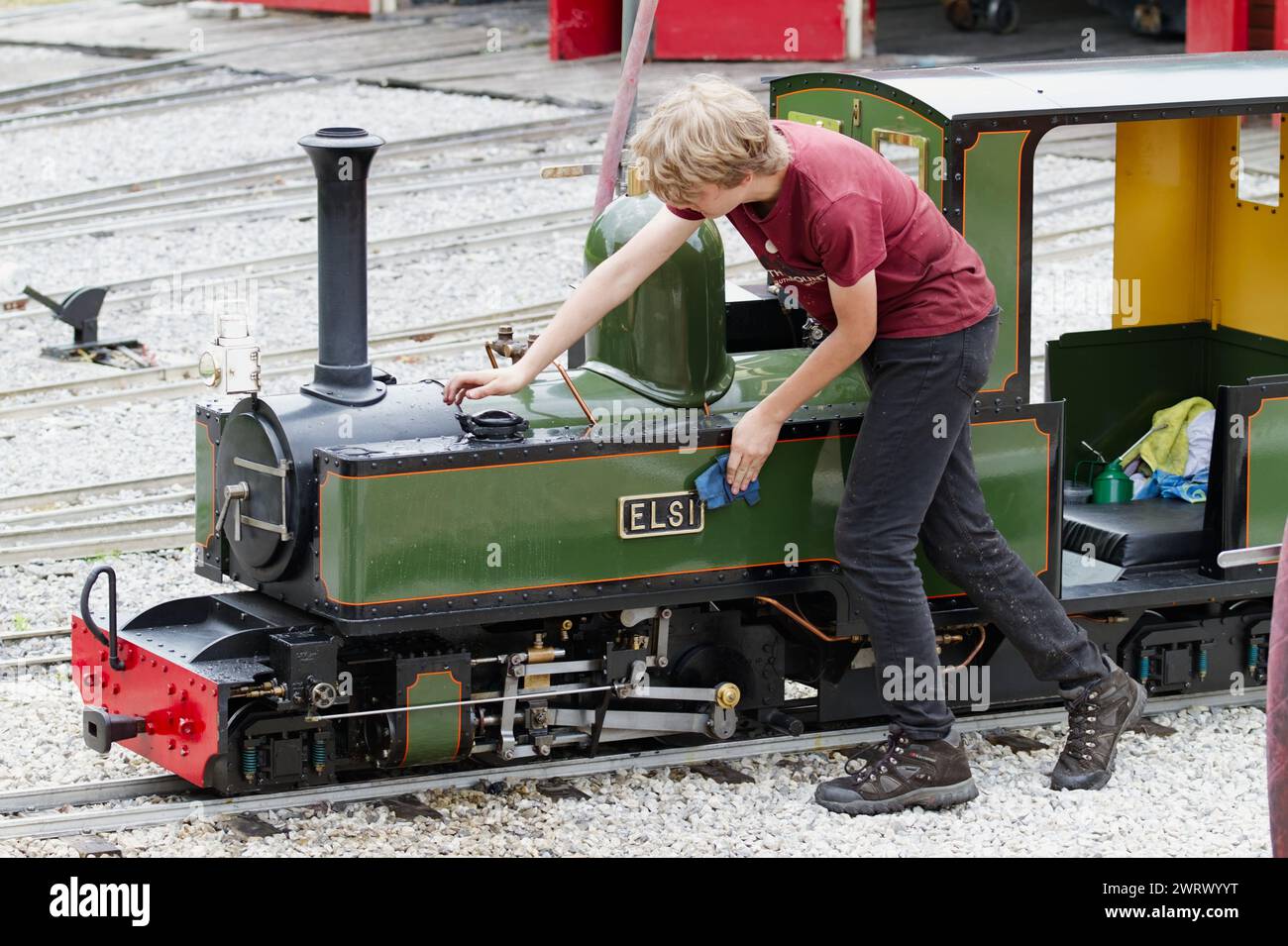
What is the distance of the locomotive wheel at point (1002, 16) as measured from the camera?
26.6 metres

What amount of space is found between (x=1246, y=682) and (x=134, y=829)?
12.1 feet

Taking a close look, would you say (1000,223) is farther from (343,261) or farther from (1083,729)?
(343,261)

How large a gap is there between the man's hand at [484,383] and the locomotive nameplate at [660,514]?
459 mm

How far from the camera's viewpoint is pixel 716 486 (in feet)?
19.1

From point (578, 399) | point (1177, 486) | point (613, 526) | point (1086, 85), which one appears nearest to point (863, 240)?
point (578, 399)

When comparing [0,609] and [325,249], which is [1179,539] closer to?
[325,249]

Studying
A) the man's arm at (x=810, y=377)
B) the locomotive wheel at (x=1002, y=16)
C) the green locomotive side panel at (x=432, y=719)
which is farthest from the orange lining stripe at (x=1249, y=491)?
the locomotive wheel at (x=1002, y=16)

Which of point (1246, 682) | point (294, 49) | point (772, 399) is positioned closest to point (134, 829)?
point (772, 399)

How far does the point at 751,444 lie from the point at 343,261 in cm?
124

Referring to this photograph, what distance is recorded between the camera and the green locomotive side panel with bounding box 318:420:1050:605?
5508mm

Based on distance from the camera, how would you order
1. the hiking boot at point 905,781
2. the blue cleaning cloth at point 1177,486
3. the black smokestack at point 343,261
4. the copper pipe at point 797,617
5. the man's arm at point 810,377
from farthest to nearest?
the blue cleaning cloth at point 1177,486
the copper pipe at point 797,617
the hiking boot at point 905,781
the black smokestack at point 343,261
the man's arm at point 810,377

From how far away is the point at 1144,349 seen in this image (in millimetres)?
7562

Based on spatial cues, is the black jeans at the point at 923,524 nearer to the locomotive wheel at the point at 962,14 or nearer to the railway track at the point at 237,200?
the railway track at the point at 237,200

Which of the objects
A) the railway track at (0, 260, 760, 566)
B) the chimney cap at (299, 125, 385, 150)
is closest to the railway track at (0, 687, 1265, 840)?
the chimney cap at (299, 125, 385, 150)
